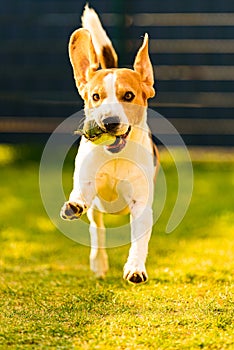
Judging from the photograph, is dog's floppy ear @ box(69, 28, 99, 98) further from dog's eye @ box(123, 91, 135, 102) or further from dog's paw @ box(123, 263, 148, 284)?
dog's paw @ box(123, 263, 148, 284)

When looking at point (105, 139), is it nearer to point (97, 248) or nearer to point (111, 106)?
point (111, 106)

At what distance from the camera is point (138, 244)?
2834 mm

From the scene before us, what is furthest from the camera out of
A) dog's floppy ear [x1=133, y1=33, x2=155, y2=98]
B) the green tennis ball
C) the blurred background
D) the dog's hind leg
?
the blurred background

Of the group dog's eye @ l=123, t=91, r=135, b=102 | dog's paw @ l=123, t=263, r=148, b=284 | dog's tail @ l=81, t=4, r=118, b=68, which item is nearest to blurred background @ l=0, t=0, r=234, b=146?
dog's tail @ l=81, t=4, r=118, b=68

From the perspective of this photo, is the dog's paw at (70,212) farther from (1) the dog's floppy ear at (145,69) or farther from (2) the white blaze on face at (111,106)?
(1) the dog's floppy ear at (145,69)

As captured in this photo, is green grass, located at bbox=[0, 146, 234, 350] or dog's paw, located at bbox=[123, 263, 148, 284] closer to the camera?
green grass, located at bbox=[0, 146, 234, 350]

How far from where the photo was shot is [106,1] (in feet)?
26.0

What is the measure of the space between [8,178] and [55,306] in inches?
140

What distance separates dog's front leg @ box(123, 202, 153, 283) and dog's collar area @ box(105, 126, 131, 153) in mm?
259

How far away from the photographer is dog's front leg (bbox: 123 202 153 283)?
269cm

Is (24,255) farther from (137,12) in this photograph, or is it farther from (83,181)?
(137,12)

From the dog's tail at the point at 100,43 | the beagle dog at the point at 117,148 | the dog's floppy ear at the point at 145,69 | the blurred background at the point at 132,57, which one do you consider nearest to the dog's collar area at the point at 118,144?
the beagle dog at the point at 117,148

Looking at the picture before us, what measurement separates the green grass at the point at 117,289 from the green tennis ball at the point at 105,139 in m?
0.62

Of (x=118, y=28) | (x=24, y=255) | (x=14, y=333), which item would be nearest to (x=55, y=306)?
(x=14, y=333)
